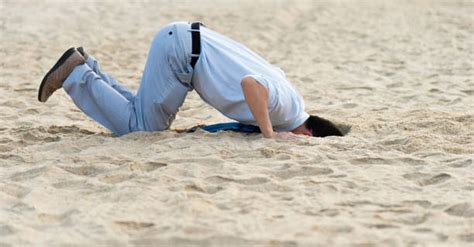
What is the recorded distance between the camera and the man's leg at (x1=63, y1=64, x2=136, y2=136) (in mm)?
5359

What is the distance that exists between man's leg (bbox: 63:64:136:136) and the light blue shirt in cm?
47

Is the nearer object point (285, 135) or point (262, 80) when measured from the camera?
point (262, 80)

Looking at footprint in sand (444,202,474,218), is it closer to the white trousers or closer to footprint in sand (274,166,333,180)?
footprint in sand (274,166,333,180)

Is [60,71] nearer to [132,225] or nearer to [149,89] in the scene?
[149,89]

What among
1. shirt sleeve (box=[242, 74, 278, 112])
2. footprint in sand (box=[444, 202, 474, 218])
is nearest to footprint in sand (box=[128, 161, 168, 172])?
shirt sleeve (box=[242, 74, 278, 112])

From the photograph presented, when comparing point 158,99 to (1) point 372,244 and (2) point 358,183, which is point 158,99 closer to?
(2) point 358,183

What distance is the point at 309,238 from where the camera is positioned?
350 centimetres

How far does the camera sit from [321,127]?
5.34m

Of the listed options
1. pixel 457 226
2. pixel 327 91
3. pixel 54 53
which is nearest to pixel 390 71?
pixel 327 91

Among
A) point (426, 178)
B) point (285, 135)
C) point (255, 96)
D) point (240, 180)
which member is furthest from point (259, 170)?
point (426, 178)

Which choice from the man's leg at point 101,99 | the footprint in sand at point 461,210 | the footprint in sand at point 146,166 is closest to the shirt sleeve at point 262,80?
the footprint in sand at point 146,166

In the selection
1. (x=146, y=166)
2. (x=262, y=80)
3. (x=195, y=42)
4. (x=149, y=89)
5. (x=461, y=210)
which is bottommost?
(x=146, y=166)

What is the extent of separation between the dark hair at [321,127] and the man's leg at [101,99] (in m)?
1.00

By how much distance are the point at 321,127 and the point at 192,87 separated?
76 cm
